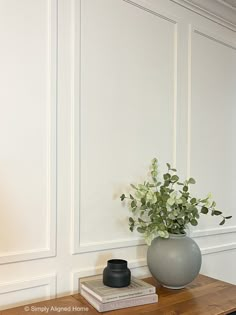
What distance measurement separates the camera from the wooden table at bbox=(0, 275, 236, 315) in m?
1.34

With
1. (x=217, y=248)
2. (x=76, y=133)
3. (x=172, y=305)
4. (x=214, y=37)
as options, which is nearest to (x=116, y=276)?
(x=172, y=305)

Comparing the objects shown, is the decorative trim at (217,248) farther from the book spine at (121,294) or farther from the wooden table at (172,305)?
the book spine at (121,294)

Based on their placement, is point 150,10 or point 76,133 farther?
point 150,10

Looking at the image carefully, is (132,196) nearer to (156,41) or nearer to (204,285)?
(204,285)

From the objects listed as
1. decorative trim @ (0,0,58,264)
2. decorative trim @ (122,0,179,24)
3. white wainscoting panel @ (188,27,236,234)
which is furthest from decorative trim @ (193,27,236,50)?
decorative trim @ (0,0,58,264)

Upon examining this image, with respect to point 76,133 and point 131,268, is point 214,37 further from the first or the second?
point 131,268

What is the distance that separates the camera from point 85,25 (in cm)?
168

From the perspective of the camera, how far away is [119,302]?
1374 millimetres

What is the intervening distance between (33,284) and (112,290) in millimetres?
336

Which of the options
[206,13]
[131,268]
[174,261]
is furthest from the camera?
[206,13]

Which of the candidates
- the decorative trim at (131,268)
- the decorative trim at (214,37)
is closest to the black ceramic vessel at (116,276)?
the decorative trim at (131,268)

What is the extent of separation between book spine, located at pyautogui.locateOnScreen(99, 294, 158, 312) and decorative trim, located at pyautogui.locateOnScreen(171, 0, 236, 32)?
1.62m

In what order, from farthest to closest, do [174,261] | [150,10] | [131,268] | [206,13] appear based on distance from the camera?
[206,13]
[150,10]
[131,268]
[174,261]

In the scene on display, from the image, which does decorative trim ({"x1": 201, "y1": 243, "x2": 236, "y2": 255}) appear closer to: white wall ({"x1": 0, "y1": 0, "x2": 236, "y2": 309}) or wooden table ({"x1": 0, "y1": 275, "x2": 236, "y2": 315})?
white wall ({"x1": 0, "y1": 0, "x2": 236, "y2": 309})
